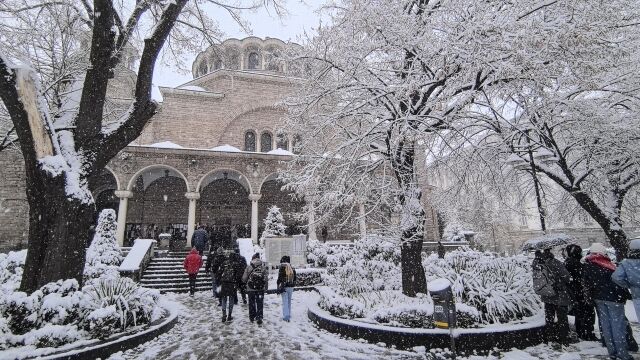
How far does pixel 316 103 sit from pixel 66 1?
645cm

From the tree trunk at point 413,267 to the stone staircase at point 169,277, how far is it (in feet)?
27.5

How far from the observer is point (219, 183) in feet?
73.0

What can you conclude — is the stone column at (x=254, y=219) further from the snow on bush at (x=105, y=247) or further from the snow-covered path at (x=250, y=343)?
the snow-covered path at (x=250, y=343)

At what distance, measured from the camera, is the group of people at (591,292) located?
15.5 feet

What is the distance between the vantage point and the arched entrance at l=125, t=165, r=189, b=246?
2066cm

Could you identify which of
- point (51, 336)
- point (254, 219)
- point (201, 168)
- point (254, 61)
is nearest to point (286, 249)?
point (254, 219)

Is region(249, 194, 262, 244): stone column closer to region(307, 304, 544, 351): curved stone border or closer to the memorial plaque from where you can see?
the memorial plaque

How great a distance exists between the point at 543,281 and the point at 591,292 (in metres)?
0.76

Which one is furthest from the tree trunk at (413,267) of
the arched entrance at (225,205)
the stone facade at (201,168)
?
the arched entrance at (225,205)

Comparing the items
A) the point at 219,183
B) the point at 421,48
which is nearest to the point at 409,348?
the point at 421,48

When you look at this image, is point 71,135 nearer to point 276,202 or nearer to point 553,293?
point 553,293

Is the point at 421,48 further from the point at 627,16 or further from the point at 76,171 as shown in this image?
the point at 76,171

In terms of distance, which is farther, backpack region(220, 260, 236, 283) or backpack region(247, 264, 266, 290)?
backpack region(220, 260, 236, 283)

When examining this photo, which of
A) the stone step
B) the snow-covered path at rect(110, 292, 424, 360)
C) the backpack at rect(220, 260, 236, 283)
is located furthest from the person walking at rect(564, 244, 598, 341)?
the stone step
